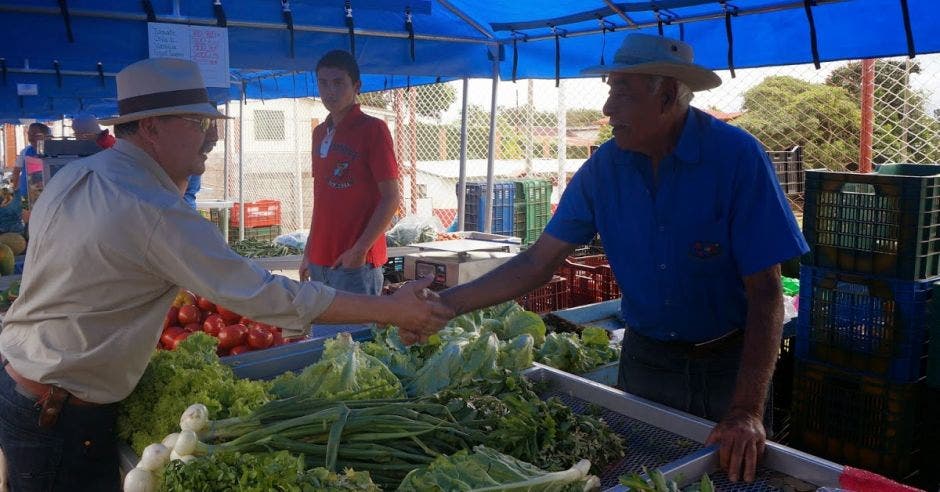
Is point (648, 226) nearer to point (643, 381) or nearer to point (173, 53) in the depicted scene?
point (643, 381)

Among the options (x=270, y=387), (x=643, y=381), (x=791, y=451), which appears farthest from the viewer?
(x=643, y=381)

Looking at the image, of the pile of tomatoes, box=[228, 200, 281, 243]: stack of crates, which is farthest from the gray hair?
box=[228, 200, 281, 243]: stack of crates

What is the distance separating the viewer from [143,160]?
2.46 meters

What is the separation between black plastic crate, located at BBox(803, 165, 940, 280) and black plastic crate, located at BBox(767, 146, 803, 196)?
446cm

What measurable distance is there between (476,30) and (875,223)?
4278 mm

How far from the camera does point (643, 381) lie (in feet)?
10.1

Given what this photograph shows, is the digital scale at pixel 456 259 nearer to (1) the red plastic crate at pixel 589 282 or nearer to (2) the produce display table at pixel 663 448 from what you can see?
(1) the red plastic crate at pixel 589 282

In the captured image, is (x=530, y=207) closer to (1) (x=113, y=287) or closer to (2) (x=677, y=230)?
(2) (x=677, y=230)

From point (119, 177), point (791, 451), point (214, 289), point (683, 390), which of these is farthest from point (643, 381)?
point (119, 177)

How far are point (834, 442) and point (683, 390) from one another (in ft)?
8.25

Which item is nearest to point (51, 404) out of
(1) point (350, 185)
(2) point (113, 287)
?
(2) point (113, 287)

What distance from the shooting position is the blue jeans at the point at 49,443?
8.10 feet

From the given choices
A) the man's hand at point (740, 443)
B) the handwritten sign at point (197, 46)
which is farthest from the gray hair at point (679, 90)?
the handwritten sign at point (197, 46)

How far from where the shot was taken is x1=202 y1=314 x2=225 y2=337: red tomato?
417 centimetres
